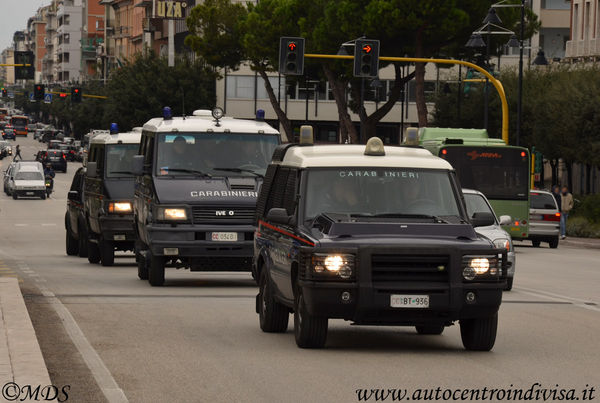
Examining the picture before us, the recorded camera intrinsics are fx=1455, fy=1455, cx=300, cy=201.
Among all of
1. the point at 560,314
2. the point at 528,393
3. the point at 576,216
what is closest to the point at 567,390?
the point at 528,393

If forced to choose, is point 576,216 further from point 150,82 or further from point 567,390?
point 150,82

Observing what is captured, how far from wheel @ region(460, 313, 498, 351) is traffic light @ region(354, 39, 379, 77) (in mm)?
29449

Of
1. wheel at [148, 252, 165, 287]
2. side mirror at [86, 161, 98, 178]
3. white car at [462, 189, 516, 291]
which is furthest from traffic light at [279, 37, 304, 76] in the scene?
wheel at [148, 252, 165, 287]

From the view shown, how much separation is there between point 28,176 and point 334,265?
71.5 metres

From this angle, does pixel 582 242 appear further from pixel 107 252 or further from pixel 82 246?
pixel 107 252

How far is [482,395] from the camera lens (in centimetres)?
1060

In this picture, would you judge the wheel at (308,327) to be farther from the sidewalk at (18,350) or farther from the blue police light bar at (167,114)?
the blue police light bar at (167,114)

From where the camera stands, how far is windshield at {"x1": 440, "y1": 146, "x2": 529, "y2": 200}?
133ft

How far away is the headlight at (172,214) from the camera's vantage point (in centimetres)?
2175

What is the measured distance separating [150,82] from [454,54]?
43.1m

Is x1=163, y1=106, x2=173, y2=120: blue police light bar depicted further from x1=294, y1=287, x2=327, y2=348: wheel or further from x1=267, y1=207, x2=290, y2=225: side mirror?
x1=294, y1=287, x2=327, y2=348: wheel

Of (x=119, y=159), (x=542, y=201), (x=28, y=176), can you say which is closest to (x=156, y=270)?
(x=119, y=159)

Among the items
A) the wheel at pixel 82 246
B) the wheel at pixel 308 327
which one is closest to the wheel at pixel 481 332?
the wheel at pixel 308 327

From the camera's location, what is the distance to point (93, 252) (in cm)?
2972
